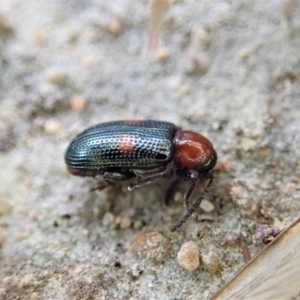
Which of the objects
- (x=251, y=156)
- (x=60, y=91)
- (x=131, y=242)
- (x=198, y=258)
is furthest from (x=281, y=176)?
(x=60, y=91)

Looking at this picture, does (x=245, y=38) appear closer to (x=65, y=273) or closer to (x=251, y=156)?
(x=251, y=156)

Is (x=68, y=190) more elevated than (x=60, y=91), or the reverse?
(x=60, y=91)

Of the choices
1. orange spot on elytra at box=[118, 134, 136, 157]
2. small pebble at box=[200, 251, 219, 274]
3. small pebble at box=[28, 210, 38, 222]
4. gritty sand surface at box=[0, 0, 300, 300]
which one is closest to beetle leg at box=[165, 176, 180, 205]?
gritty sand surface at box=[0, 0, 300, 300]

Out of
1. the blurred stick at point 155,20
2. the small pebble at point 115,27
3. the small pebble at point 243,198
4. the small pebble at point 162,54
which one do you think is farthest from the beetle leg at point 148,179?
the small pebble at point 115,27

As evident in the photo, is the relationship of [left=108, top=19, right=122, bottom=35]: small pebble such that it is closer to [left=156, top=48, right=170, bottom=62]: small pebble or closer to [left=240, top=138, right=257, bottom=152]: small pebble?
[left=156, top=48, right=170, bottom=62]: small pebble

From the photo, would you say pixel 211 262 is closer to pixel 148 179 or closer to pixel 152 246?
pixel 152 246

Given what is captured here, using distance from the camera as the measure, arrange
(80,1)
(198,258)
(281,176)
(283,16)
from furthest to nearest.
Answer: (80,1) → (283,16) → (281,176) → (198,258)
